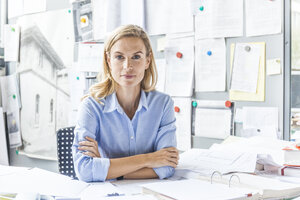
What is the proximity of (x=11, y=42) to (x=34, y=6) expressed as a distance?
1.14 ft

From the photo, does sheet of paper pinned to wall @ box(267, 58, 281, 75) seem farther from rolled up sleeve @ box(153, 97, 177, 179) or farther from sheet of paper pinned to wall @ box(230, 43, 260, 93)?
rolled up sleeve @ box(153, 97, 177, 179)

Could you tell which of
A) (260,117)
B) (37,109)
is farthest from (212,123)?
(37,109)

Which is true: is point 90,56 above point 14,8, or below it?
below

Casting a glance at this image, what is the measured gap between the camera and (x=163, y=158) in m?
1.16

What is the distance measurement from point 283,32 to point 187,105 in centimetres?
59

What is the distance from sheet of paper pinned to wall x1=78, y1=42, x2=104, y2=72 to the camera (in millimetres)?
2148

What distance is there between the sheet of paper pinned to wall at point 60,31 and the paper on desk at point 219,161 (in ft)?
4.22

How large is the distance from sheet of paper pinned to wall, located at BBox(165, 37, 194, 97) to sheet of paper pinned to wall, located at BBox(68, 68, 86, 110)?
2.18 ft

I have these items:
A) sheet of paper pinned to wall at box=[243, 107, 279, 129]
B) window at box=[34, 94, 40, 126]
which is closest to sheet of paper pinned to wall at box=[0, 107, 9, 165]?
window at box=[34, 94, 40, 126]

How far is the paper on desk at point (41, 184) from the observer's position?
913 millimetres

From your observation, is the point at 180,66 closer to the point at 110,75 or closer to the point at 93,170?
the point at 110,75

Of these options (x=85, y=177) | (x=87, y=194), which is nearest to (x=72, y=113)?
(x=85, y=177)

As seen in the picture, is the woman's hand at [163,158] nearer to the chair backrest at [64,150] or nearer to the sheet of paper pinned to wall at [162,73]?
the chair backrest at [64,150]

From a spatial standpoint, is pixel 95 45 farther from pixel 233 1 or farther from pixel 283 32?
pixel 283 32
